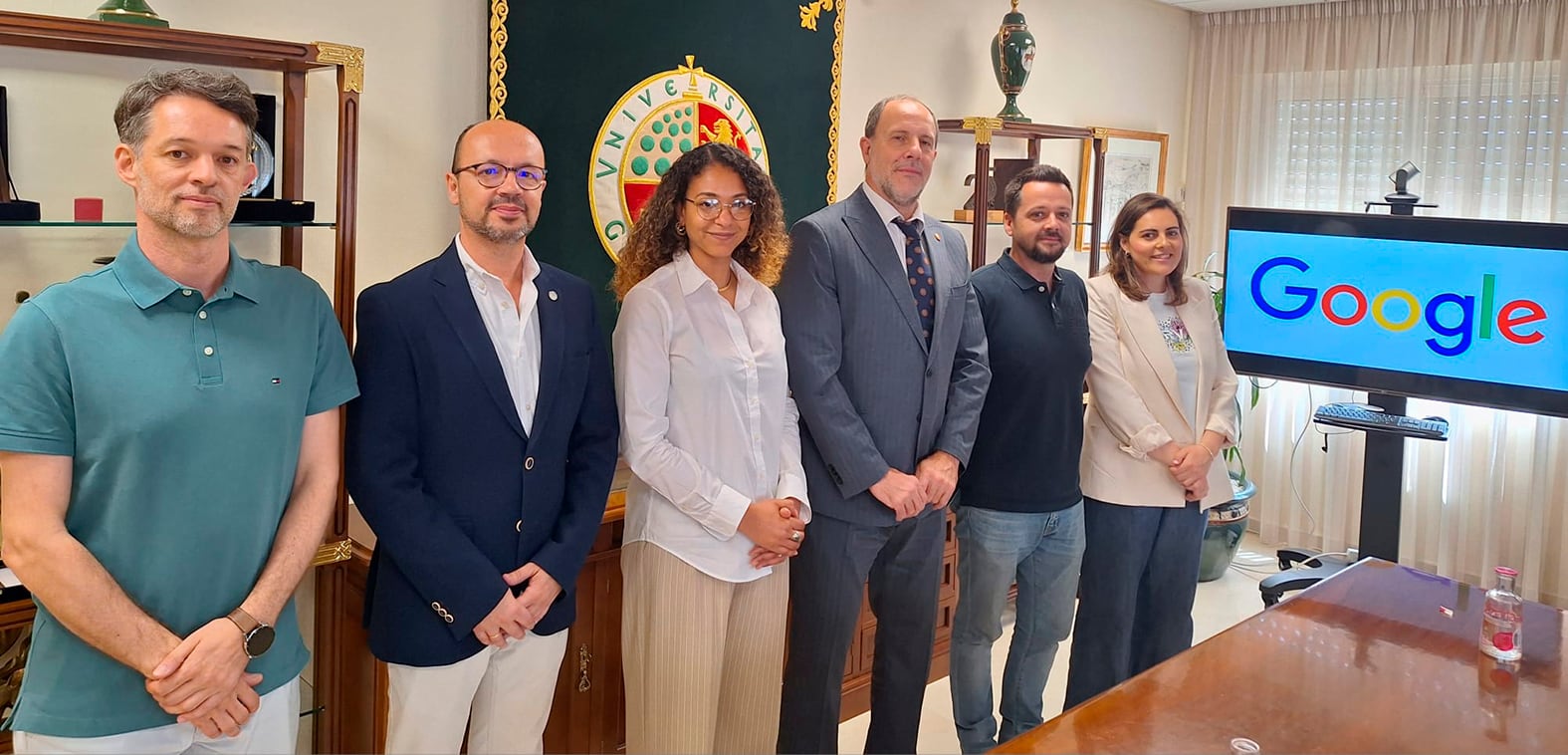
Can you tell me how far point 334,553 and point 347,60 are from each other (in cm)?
100

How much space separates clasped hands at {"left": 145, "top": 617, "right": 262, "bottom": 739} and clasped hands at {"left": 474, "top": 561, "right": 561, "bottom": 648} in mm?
389

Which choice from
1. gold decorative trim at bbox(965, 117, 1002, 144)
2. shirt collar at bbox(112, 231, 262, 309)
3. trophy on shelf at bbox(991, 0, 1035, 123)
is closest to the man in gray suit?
shirt collar at bbox(112, 231, 262, 309)

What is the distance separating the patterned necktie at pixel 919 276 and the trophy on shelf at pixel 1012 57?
1.69 meters

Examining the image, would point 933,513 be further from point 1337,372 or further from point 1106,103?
point 1106,103

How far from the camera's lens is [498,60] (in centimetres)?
284

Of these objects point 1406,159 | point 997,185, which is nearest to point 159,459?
point 997,185

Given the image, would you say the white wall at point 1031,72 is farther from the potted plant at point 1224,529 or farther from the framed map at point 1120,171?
the potted plant at point 1224,529

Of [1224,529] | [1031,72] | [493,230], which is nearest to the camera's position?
[493,230]

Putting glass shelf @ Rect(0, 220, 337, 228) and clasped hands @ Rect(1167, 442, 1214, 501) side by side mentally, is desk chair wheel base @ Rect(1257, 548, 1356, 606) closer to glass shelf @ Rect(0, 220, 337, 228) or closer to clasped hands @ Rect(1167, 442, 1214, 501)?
clasped hands @ Rect(1167, 442, 1214, 501)

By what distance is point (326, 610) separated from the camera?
8.35ft

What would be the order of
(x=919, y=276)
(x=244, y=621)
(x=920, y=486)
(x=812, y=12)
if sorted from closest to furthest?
(x=244, y=621) → (x=920, y=486) → (x=919, y=276) → (x=812, y=12)

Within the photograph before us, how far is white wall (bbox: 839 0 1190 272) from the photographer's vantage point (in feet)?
13.0

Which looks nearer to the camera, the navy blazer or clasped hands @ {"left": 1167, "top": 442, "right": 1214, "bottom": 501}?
the navy blazer

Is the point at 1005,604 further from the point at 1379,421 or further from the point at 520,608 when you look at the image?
the point at 1379,421
